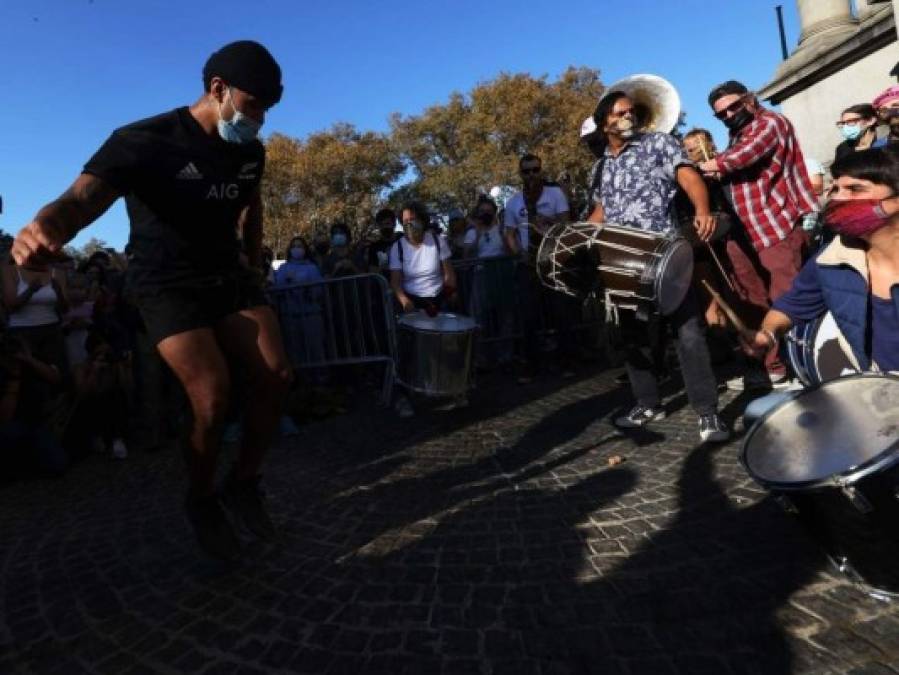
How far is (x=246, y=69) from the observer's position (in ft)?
8.58

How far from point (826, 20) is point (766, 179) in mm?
7363

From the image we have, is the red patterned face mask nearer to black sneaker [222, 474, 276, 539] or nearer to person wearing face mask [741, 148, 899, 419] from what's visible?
person wearing face mask [741, 148, 899, 419]

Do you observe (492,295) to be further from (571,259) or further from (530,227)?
(571,259)

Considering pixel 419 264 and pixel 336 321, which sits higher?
pixel 419 264

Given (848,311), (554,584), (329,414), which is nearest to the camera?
(554,584)

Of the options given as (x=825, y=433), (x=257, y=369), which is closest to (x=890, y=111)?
(x=825, y=433)

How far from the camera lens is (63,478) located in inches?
197

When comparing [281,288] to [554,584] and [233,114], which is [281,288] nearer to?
[233,114]

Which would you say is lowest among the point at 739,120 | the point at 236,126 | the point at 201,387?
the point at 201,387

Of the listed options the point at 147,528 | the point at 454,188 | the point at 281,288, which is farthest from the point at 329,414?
the point at 454,188

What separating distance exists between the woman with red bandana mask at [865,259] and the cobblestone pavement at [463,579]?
87 cm

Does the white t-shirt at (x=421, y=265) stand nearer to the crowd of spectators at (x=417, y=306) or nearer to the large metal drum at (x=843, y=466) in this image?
the crowd of spectators at (x=417, y=306)

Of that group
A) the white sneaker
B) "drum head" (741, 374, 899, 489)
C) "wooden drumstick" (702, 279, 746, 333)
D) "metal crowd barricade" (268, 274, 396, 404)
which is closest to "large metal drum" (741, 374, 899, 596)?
"drum head" (741, 374, 899, 489)

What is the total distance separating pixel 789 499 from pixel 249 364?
217 centimetres
